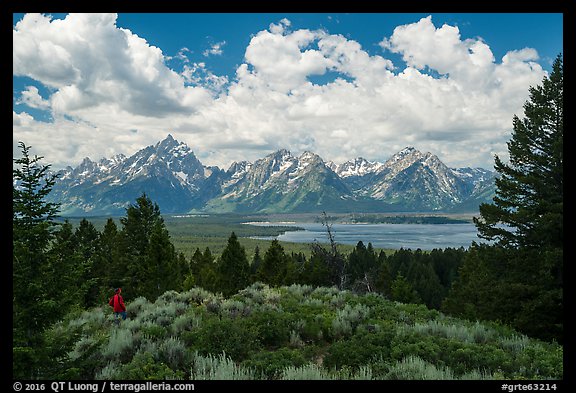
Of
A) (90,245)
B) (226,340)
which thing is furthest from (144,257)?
(226,340)

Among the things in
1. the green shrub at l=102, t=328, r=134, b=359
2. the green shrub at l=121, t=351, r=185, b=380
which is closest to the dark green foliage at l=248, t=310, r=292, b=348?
the green shrub at l=121, t=351, r=185, b=380

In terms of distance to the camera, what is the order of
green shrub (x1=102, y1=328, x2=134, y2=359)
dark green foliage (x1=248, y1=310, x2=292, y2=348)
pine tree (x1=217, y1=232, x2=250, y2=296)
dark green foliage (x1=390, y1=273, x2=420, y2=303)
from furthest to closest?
dark green foliage (x1=390, y1=273, x2=420, y2=303) → pine tree (x1=217, y1=232, x2=250, y2=296) → dark green foliage (x1=248, y1=310, x2=292, y2=348) → green shrub (x1=102, y1=328, x2=134, y2=359)

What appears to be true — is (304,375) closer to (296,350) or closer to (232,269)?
(296,350)

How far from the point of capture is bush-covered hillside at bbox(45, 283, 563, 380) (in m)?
6.37

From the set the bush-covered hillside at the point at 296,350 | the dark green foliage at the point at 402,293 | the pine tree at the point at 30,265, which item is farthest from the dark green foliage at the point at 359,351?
the dark green foliage at the point at 402,293

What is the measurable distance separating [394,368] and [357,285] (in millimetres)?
27121

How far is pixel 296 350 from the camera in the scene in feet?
26.1

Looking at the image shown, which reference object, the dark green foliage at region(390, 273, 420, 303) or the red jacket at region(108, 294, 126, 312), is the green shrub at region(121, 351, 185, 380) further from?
the dark green foliage at region(390, 273, 420, 303)

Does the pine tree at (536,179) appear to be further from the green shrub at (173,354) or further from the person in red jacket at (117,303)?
the person in red jacket at (117,303)

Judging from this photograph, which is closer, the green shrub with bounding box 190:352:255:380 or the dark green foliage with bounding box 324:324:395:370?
the green shrub with bounding box 190:352:255:380
